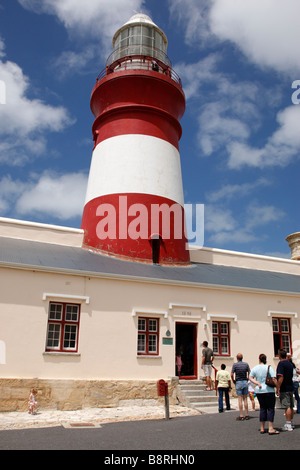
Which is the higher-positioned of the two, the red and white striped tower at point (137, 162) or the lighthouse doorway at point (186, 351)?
the red and white striped tower at point (137, 162)

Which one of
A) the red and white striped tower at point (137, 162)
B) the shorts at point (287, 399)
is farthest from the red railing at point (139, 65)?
the shorts at point (287, 399)

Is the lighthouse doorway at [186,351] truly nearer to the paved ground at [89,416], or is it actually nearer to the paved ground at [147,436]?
the paved ground at [89,416]

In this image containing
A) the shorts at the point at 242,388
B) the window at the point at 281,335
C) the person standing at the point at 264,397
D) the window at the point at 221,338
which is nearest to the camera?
the person standing at the point at 264,397

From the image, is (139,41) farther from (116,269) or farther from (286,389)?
(286,389)

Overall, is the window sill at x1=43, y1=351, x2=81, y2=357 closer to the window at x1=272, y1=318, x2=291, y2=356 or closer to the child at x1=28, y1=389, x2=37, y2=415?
the child at x1=28, y1=389, x2=37, y2=415

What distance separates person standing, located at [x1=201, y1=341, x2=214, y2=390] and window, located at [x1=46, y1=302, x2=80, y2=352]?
4.37 meters

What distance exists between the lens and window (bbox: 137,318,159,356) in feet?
43.6

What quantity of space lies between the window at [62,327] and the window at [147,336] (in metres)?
2.24

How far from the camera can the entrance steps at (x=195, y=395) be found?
475 inches

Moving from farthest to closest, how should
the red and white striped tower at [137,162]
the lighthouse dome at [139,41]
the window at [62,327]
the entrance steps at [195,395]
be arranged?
the lighthouse dome at [139,41] → the red and white striped tower at [137,162] → the window at [62,327] → the entrance steps at [195,395]

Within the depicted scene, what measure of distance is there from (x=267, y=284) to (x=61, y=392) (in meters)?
9.70

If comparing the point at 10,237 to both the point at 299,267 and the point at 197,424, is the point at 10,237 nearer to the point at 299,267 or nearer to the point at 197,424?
the point at 197,424

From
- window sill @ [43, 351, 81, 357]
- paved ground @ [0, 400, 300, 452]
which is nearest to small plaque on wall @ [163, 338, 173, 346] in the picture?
window sill @ [43, 351, 81, 357]

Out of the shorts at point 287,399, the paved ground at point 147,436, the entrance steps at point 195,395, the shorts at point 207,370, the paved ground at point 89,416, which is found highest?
the shorts at point 207,370
